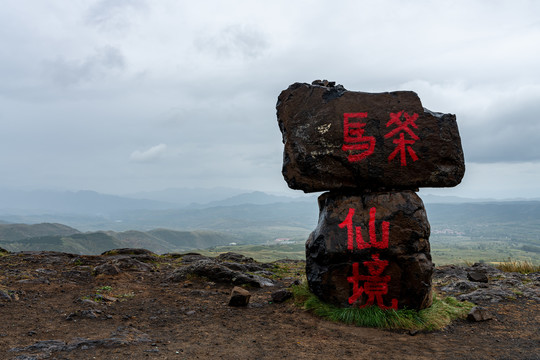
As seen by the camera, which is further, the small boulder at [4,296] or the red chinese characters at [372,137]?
the red chinese characters at [372,137]

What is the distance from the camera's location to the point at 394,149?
1195 centimetres

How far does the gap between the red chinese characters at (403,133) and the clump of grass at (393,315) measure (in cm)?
490

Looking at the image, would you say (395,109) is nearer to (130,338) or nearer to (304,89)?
(304,89)

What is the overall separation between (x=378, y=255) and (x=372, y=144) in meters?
3.74

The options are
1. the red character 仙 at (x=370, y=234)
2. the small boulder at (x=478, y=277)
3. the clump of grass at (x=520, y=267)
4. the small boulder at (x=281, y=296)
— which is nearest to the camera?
the red character 仙 at (x=370, y=234)

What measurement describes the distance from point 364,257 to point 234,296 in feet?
15.6

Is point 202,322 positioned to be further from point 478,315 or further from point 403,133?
point 403,133

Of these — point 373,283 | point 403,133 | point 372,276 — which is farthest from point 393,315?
point 403,133

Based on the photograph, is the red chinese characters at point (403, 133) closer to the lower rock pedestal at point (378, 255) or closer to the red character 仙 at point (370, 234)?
the lower rock pedestal at point (378, 255)

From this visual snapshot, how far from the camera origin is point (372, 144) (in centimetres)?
1202

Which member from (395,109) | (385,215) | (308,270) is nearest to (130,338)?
(308,270)

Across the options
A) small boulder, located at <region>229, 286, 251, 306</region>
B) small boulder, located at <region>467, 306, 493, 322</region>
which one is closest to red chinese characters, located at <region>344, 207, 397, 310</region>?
small boulder, located at <region>467, 306, 493, 322</region>

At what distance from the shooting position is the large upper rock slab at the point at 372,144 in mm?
11930

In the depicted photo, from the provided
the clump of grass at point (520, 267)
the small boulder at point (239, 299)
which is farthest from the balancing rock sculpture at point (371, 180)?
the clump of grass at point (520, 267)
